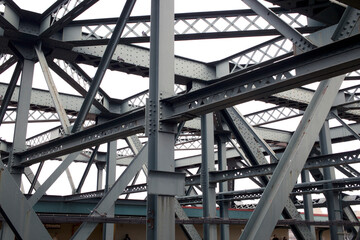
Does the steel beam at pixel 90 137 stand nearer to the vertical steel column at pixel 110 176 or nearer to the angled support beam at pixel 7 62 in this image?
the angled support beam at pixel 7 62

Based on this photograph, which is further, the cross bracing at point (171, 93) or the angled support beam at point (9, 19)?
the angled support beam at point (9, 19)

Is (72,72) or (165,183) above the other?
(72,72)

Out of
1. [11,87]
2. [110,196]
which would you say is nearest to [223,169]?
[110,196]

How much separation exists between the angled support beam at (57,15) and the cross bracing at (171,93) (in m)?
0.04

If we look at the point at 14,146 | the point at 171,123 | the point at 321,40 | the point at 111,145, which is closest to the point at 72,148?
the point at 14,146

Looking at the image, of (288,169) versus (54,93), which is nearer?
(288,169)

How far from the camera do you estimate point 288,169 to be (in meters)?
5.88

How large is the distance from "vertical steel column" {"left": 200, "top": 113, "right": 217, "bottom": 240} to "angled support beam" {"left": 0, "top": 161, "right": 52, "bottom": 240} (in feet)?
23.7

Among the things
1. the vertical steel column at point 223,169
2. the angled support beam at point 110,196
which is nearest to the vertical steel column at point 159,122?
the angled support beam at point 110,196

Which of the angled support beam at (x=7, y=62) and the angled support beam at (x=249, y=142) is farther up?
the angled support beam at (x=7, y=62)

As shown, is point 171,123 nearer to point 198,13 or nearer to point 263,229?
point 263,229

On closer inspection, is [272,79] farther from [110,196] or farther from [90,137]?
[110,196]

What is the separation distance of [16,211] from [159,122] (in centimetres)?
271

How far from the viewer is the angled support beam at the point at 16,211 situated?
21.1ft
